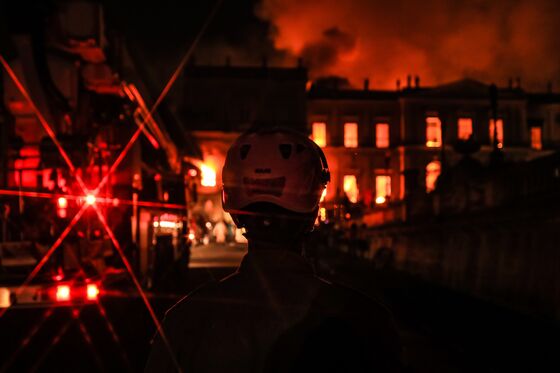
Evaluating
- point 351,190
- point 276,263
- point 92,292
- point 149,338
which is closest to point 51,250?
point 92,292

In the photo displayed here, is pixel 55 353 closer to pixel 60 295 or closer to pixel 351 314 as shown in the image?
pixel 60 295

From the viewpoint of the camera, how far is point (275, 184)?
121 inches

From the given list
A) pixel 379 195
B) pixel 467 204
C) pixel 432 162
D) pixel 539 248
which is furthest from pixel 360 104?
pixel 539 248

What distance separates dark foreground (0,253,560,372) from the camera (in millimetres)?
9125

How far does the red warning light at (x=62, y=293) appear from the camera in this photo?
9516 mm

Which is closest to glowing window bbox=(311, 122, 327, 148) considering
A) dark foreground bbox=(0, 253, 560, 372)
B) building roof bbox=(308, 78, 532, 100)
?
building roof bbox=(308, 78, 532, 100)

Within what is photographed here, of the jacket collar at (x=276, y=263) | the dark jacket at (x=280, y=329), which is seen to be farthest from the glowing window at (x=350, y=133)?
the dark jacket at (x=280, y=329)

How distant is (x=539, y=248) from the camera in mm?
15695

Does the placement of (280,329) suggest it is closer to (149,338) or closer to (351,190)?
(149,338)

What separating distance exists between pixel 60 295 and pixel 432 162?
73.3 meters

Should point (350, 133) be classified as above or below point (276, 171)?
above

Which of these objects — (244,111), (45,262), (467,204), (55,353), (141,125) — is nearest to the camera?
(55,353)

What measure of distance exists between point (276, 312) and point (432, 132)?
80.1 m

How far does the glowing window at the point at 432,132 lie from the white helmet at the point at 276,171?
78.8 meters
